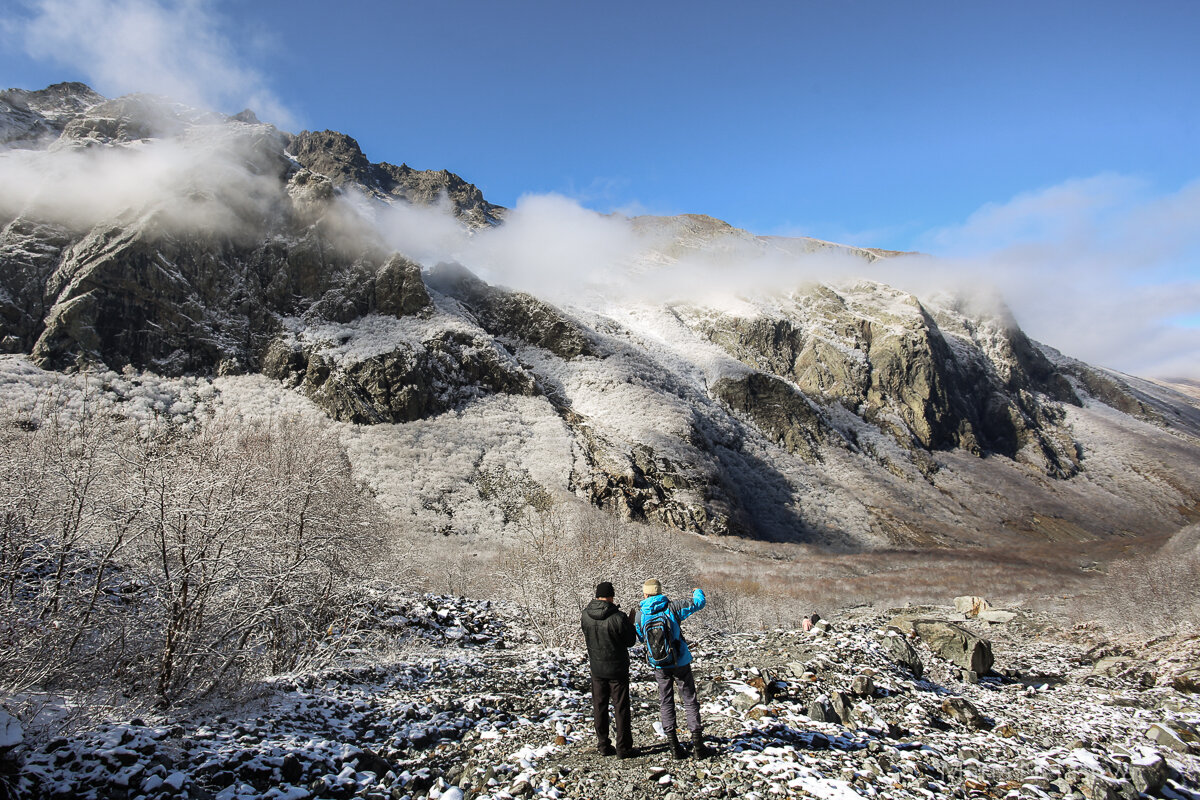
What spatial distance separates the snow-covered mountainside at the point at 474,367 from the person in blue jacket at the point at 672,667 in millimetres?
38904

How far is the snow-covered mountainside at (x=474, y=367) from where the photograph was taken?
50.8 meters

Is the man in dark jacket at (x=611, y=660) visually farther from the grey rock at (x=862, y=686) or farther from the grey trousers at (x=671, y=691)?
the grey rock at (x=862, y=686)

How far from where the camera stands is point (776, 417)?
76438 millimetres

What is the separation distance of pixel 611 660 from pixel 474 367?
55192 mm

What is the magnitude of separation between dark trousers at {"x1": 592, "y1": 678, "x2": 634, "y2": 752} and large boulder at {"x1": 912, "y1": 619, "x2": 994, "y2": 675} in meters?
12.7

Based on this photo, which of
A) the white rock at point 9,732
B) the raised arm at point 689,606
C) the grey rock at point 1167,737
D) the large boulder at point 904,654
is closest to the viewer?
the white rock at point 9,732

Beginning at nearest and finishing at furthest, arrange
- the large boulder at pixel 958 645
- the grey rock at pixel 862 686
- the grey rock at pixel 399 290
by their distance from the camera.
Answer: the grey rock at pixel 862 686 → the large boulder at pixel 958 645 → the grey rock at pixel 399 290

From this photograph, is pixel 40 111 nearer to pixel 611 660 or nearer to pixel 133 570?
pixel 133 570

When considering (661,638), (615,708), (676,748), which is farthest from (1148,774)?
(615,708)

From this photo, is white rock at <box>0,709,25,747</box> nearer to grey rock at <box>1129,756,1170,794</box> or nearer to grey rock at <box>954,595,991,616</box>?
grey rock at <box>1129,756,1170,794</box>

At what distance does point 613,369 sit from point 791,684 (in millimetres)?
56480

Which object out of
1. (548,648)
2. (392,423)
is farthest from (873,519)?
(548,648)

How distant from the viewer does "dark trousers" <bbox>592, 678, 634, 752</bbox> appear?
6.86 meters

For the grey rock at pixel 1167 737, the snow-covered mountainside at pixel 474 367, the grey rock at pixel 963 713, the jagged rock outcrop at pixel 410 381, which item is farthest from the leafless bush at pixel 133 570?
the jagged rock outcrop at pixel 410 381
